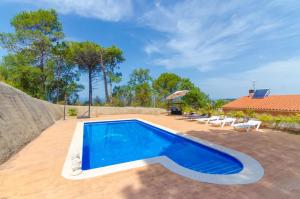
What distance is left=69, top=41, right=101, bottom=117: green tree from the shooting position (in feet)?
69.1

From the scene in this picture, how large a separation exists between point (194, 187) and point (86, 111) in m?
16.0

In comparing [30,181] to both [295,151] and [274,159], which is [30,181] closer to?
[274,159]

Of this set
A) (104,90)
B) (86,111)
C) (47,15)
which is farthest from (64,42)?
(86,111)

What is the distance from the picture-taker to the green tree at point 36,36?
18.1 meters

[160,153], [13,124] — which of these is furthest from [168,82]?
[13,124]

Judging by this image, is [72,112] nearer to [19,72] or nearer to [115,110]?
[115,110]

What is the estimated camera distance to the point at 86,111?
17.5 meters

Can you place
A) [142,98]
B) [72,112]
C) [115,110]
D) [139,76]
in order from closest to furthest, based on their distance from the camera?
[72,112]
[115,110]
[142,98]
[139,76]

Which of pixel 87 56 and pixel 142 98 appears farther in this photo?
pixel 87 56

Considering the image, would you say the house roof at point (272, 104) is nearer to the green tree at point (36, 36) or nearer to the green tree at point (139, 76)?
the green tree at point (139, 76)

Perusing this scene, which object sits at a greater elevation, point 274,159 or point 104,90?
point 104,90

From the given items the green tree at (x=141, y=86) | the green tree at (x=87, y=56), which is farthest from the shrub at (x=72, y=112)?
the green tree at (x=141, y=86)

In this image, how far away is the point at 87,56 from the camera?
72.1 ft

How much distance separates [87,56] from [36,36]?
227 inches
